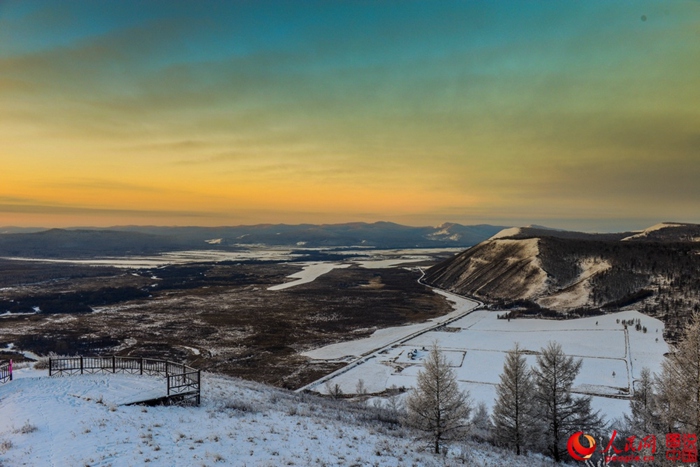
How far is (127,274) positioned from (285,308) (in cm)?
9758

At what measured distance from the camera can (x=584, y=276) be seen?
9925cm

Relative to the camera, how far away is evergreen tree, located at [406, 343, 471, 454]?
70.8 ft

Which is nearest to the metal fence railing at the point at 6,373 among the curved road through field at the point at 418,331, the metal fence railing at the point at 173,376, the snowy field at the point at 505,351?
the metal fence railing at the point at 173,376

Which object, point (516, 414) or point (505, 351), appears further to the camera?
point (505, 351)

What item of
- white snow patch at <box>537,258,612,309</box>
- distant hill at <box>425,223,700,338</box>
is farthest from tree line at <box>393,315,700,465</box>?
white snow patch at <box>537,258,612,309</box>

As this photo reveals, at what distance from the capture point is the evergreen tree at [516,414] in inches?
952

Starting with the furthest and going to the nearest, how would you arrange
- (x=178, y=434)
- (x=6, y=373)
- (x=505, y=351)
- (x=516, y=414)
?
(x=505, y=351) → (x=516, y=414) → (x=6, y=373) → (x=178, y=434)

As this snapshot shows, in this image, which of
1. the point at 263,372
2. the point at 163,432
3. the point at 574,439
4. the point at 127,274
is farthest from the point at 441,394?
the point at 127,274

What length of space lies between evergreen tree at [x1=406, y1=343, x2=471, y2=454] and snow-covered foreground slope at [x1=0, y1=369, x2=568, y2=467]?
2.92 feet

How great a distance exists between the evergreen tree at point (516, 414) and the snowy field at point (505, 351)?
42.2ft

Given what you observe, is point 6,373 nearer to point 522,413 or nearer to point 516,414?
point 516,414

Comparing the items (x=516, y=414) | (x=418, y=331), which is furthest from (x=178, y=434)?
A: (x=418, y=331)

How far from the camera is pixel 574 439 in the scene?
25844mm

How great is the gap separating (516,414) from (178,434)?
1941 centimetres
